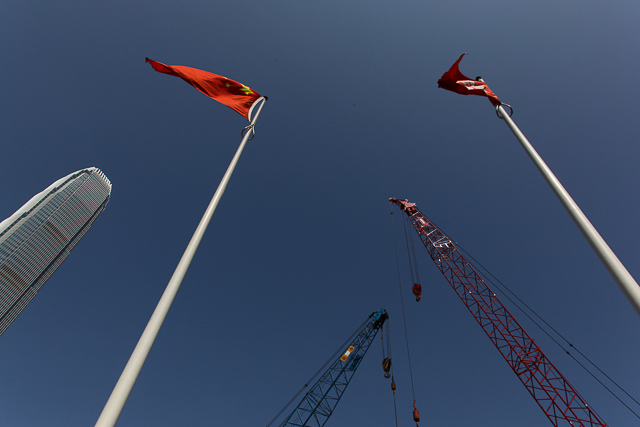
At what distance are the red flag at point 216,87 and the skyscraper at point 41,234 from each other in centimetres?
12125

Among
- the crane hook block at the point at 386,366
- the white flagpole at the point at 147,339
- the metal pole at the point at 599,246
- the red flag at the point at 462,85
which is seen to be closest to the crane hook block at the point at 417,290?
the crane hook block at the point at 386,366

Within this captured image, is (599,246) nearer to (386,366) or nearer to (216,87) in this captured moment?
(216,87)

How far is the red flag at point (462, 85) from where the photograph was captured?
14.1m

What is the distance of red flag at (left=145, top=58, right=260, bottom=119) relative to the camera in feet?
43.4

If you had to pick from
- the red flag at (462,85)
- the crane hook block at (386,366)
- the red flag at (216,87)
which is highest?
the red flag at (462,85)

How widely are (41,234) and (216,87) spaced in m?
128

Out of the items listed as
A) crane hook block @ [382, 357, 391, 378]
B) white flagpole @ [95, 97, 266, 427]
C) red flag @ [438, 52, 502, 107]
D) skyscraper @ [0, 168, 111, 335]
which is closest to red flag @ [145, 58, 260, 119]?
white flagpole @ [95, 97, 266, 427]

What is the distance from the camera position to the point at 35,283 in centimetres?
10225

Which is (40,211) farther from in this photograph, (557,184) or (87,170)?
(557,184)

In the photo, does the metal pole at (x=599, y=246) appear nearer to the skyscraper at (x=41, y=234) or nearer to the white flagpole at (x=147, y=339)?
the white flagpole at (x=147, y=339)

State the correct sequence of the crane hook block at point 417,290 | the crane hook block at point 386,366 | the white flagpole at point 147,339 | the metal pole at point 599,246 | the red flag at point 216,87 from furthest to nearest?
A: the crane hook block at point 386,366
the crane hook block at point 417,290
the red flag at point 216,87
the metal pole at point 599,246
the white flagpole at point 147,339

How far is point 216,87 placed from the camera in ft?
47.2

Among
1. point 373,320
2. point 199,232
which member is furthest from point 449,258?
point 199,232

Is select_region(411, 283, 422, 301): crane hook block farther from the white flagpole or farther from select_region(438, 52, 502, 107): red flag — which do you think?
the white flagpole
